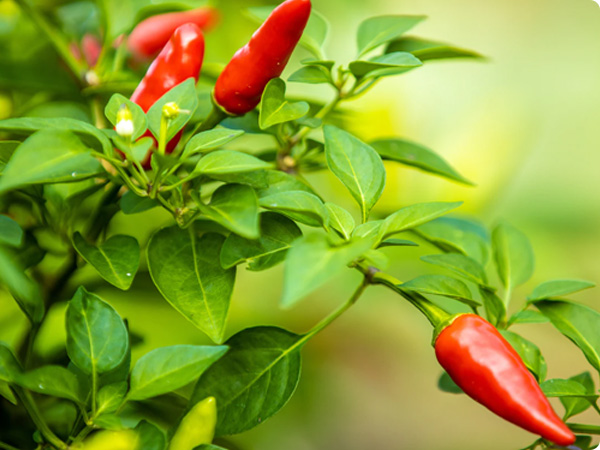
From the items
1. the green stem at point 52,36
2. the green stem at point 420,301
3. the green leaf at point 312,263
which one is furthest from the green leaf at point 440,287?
the green stem at point 52,36

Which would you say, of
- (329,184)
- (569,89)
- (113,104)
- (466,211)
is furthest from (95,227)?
(569,89)

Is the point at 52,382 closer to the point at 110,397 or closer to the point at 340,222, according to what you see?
the point at 110,397

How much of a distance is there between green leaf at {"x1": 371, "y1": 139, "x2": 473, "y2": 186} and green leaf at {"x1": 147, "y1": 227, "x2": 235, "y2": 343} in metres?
0.23

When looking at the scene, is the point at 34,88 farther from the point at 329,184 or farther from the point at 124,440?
the point at 329,184

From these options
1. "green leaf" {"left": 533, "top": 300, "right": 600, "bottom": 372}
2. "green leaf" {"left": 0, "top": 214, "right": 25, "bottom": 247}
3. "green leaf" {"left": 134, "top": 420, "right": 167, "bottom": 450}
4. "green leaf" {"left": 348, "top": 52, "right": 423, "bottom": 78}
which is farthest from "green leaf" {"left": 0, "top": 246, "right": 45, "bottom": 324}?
"green leaf" {"left": 533, "top": 300, "right": 600, "bottom": 372}

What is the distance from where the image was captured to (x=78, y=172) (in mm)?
448

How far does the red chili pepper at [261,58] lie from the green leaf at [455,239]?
0.22 meters

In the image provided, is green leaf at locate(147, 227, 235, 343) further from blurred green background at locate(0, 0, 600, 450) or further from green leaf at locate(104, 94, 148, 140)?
blurred green background at locate(0, 0, 600, 450)

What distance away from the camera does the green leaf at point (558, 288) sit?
1.87ft

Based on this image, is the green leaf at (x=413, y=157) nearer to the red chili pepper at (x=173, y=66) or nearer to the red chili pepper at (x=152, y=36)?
the red chili pepper at (x=173, y=66)

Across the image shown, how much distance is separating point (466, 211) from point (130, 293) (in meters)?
0.90

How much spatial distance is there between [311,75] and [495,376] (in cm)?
32

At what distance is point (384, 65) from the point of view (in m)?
0.55

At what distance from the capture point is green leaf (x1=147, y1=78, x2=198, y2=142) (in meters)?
0.50
